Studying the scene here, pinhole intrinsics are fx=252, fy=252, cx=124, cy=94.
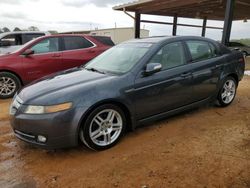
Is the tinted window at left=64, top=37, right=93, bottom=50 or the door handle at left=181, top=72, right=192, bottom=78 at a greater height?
the tinted window at left=64, top=37, right=93, bottom=50

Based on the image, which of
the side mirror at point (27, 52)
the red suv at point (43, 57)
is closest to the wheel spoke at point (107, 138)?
the red suv at point (43, 57)

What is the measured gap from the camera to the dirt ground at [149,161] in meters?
2.83

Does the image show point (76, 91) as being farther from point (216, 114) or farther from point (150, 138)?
point (216, 114)

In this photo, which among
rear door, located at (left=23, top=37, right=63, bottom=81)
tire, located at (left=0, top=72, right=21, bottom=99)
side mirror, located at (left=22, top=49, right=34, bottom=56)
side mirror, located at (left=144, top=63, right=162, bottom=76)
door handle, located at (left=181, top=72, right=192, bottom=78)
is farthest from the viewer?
rear door, located at (left=23, top=37, right=63, bottom=81)

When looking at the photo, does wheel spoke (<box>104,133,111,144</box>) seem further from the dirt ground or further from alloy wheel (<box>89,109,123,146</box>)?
the dirt ground

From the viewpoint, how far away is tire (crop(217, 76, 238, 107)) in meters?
5.17

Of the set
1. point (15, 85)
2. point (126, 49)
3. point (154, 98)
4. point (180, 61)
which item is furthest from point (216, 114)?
point (15, 85)

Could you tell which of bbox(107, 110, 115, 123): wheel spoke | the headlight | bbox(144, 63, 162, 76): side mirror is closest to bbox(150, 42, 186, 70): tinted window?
bbox(144, 63, 162, 76): side mirror

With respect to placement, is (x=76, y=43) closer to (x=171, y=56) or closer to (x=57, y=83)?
(x=171, y=56)

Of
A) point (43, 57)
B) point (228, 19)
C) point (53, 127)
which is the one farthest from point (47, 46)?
point (228, 19)

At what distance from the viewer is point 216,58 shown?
4930mm

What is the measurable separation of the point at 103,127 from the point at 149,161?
0.79 meters

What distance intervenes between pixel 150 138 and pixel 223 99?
7.41ft

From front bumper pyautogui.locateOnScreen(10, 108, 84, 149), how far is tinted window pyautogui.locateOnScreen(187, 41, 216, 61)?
246 cm
